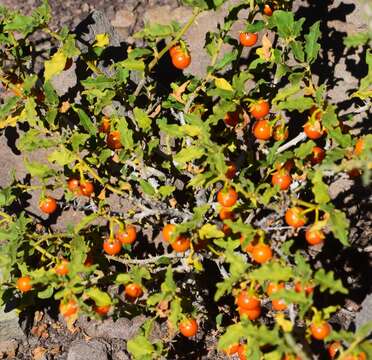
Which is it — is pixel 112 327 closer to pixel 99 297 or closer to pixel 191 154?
pixel 99 297

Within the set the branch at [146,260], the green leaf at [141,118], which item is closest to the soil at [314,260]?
the branch at [146,260]

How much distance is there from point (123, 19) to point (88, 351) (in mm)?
2501

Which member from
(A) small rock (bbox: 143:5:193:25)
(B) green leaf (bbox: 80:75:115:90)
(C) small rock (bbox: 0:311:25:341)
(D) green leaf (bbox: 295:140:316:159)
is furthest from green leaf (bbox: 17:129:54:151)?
(A) small rock (bbox: 143:5:193:25)

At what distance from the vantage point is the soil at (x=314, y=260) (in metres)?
3.87

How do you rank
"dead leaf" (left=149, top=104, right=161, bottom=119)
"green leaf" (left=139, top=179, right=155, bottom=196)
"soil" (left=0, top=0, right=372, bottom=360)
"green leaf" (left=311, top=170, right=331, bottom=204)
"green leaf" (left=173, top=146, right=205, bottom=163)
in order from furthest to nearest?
"soil" (left=0, top=0, right=372, bottom=360), "dead leaf" (left=149, top=104, right=161, bottom=119), "green leaf" (left=139, top=179, right=155, bottom=196), "green leaf" (left=173, top=146, right=205, bottom=163), "green leaf" (left=311, top=170, right=331, bottom=204)

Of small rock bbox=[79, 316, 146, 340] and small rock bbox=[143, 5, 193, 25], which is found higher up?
small rock bbox=[143, 5, 193, 25]

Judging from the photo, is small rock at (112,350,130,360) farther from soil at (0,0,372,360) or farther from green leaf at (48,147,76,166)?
green leaf at (48,147,76,166)

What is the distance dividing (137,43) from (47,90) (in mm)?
1406

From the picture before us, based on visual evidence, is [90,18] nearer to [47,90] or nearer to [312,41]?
[47,90]

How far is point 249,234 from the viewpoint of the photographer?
8.84ft

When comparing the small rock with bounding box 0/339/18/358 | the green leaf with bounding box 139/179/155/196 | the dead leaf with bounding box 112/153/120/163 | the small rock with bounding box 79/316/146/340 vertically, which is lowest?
the small rock with bounding box 79/316/146/340

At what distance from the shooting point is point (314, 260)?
3.96m

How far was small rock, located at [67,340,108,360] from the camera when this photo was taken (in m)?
3.92

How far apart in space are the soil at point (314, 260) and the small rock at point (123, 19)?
0.69 meters
